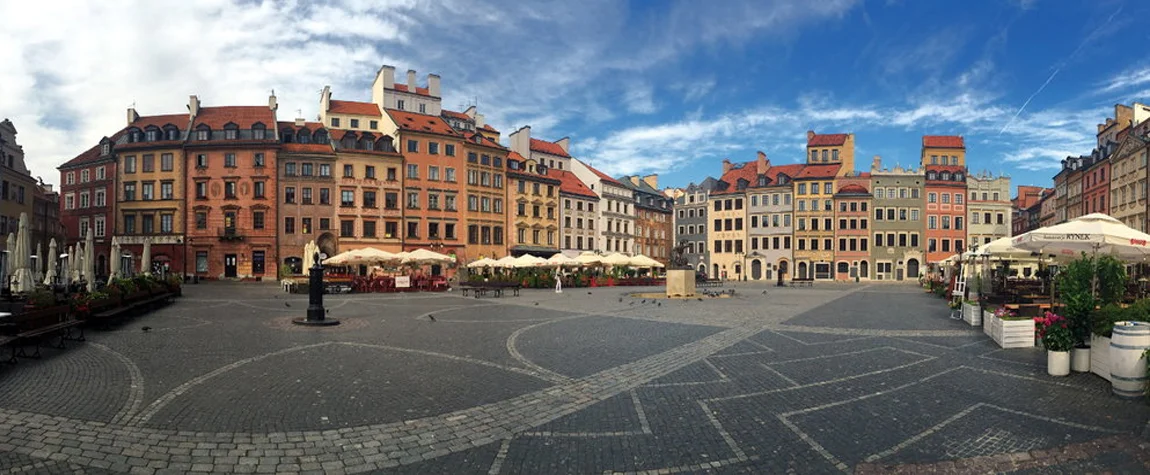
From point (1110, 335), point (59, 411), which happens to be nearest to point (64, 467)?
point (59, 411)

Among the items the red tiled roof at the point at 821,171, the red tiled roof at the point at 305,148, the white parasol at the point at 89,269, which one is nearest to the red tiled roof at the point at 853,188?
the red tiled roof at the point at 821,171

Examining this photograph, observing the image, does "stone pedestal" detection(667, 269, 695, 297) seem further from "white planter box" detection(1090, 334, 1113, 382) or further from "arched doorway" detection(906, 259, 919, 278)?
"arched doorway" detection(906, 259, 919, 278)

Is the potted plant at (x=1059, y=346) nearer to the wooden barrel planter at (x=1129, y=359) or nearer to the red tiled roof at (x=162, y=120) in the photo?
the wooden barrel planter at (x=1129, y=359)

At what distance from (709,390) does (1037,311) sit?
9.99 metres

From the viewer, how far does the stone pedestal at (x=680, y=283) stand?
31.2 m

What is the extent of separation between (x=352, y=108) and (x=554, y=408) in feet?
202

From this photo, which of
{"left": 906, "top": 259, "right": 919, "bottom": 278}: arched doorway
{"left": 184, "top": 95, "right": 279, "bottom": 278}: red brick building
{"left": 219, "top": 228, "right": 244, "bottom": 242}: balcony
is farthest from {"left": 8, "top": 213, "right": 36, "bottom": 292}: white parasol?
{"left": 906, "top": 259, "right": 919, "bottom": 278}: arched doorway

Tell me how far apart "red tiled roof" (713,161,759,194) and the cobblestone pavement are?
70.0 meters

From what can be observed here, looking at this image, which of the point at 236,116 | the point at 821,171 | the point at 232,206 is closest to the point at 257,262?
the point at 232,206

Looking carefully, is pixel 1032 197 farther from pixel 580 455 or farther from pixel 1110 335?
pixel 580 455

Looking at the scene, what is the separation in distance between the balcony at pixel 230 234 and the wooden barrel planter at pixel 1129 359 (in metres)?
57.7

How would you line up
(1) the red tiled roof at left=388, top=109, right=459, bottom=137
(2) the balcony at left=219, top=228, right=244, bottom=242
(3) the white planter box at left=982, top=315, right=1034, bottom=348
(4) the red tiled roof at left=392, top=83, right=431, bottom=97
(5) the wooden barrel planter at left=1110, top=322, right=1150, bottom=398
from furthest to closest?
1. (4) the red tiled roof at left=392, top=83, right=431, bottom=97
2. (1) the red tiled roof at left=388, top=109, right=459, bottom=137
3. (2) the balcony at left=219, top=228, right=244, bottom=242
4. (3) the white planter box at left=982, top=315, right=1034, bottom=348
5. (5) the wooden barrel planter at left=1110, top=322, right=1150, bottom=398

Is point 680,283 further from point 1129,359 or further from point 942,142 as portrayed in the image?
point 942,142

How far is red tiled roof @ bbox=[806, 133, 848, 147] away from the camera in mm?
A: 77381
